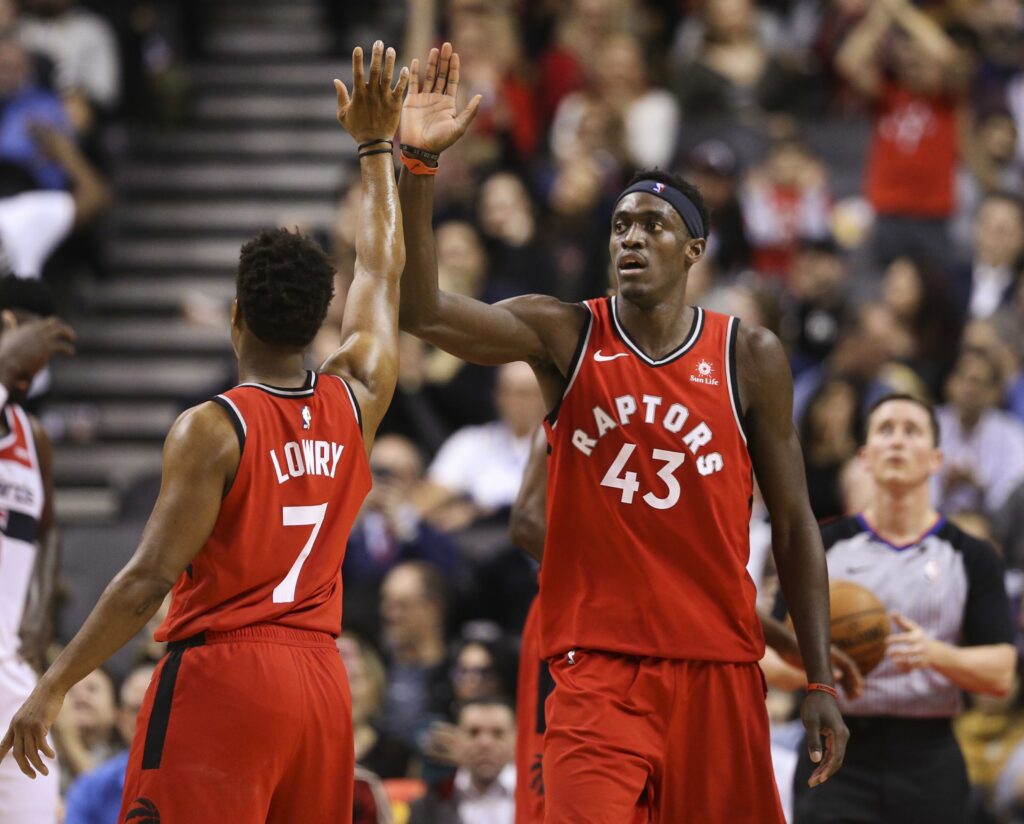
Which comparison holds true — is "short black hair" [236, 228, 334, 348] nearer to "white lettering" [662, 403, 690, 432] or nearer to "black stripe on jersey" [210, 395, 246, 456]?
"black stripe on jersey" [210, 395, 246, 456]

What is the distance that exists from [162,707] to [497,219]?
322 inches

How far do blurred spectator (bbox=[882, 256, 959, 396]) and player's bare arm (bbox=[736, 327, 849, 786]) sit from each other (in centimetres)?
635

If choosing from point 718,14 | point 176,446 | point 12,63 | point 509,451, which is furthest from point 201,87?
point 176,446

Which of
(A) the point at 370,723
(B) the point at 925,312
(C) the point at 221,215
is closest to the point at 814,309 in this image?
(B) the point at 925,312

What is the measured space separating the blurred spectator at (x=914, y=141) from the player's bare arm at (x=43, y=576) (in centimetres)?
787

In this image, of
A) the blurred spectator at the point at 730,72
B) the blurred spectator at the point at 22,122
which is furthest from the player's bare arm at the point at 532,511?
the blurred spectator at the point at 730,72

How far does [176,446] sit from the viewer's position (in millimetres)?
4844

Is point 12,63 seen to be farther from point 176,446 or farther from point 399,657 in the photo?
point 176,446

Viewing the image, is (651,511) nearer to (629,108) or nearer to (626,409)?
(626,409)

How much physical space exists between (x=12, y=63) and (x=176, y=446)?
8.57m

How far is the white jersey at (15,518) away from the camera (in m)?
6.07

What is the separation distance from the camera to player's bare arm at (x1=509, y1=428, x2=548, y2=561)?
660 centimetres

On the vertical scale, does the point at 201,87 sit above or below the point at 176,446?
above

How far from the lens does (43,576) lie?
21.5ft
